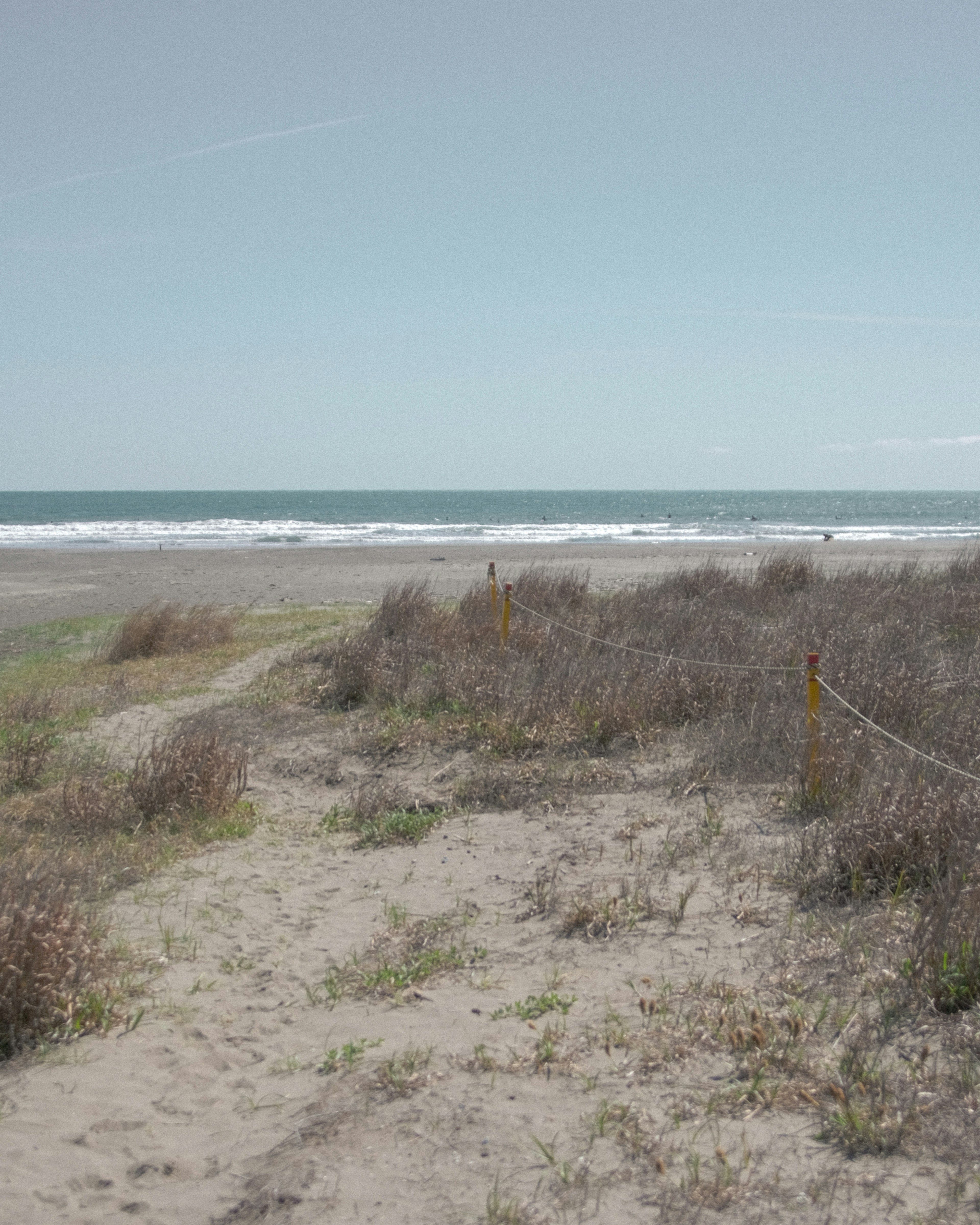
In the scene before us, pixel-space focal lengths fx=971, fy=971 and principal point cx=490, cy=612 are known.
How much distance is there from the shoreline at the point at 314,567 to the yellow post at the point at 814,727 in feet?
34.4

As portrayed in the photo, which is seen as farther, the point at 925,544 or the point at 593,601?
the point at 925,544

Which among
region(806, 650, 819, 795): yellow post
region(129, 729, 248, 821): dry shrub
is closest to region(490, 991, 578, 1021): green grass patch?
region(806, 650, 819, 795): yellow post

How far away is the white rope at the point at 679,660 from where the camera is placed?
24.2 ft

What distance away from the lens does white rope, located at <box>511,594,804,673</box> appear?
24.2ft

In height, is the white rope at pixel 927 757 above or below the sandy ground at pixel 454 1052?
above

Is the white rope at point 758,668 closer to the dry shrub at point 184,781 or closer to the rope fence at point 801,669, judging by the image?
the rope fence at point 801,669

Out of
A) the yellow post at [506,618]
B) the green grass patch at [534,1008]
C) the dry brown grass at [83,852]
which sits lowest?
the green grass patch at [534,1008]

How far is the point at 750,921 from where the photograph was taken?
4.45 metres

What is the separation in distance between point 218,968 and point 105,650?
9.34 meters

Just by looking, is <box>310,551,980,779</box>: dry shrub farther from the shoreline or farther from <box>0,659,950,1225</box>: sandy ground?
the shoreline

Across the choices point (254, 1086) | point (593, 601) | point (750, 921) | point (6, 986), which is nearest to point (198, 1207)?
point (254, 1086)

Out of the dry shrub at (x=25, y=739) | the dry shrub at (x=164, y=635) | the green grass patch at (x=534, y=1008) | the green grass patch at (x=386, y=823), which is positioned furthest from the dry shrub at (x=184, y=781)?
the dry shrub at (x=164, y=635)

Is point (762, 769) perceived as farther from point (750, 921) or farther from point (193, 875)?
point (193, 875)

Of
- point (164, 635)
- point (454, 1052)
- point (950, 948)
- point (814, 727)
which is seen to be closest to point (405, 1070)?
point (454, 1052)
